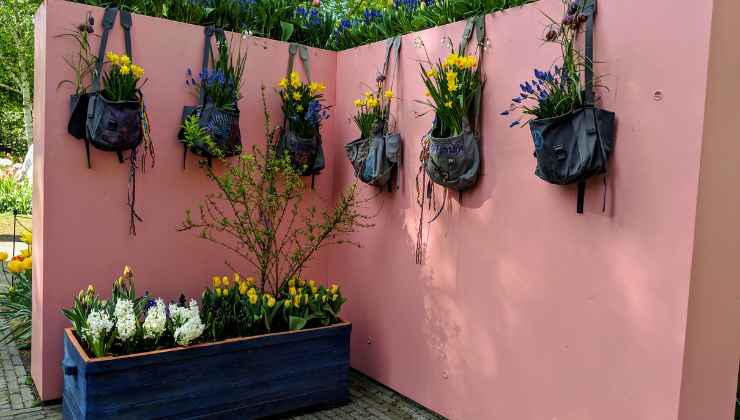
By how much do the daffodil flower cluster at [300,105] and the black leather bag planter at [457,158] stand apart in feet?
3.31

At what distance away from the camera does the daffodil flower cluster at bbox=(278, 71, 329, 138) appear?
379cm

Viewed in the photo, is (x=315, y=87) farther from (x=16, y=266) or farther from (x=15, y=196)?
(x=15, y=196)

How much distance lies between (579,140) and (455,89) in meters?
0.82

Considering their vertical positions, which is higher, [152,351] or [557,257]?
[557,257]

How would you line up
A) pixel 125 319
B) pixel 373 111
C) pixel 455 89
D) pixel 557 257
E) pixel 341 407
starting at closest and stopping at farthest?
pixel 557 257 → pixel 125 319 → pixel 455 89 → pixel 341 407 → pixel 373 111

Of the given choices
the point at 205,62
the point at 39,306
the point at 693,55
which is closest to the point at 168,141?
the point at 205,62

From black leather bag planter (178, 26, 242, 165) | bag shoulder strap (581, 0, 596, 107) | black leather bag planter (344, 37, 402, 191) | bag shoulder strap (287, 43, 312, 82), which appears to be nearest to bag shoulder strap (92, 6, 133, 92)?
black leather bag planter (178, 26, 242, 165)

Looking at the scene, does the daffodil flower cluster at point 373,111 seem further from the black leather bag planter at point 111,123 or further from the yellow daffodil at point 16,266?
the yellow daffodil at point 16,266

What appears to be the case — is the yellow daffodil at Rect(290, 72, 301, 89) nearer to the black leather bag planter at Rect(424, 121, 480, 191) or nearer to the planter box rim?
the black leather bag planter at Rect(424, 121, 480, 191)

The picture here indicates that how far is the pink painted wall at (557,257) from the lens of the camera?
2277mm

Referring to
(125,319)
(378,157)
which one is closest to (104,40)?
(125,319)

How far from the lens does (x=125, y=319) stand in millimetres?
2908

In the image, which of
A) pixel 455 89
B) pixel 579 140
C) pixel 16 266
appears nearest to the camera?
pixel 579 140

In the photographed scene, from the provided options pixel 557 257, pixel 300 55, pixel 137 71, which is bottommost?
pixel 557 257
